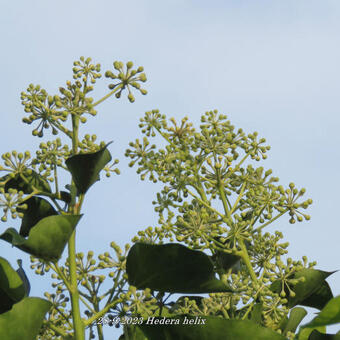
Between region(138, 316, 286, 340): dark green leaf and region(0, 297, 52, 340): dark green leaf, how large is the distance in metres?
0.61

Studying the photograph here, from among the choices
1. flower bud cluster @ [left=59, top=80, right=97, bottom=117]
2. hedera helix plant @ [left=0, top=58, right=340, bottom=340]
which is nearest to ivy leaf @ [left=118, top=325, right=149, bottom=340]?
hedera helix plant @ [left=0, top=58, right=340, bottom=340]

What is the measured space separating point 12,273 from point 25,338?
0.43m

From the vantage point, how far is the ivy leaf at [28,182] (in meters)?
3.67

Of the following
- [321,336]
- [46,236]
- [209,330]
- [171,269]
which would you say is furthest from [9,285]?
[321,336]

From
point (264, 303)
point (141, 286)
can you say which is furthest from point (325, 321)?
point (264, 303)

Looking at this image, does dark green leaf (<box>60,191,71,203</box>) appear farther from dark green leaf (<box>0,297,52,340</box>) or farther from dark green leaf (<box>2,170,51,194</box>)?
dark green leaf (<box>0,297,52,340</box>)

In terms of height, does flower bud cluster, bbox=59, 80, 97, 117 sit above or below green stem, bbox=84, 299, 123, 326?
above

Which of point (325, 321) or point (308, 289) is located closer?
point (325, 321)

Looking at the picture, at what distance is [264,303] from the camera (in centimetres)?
376

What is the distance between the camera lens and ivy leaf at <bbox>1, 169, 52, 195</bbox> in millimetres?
3666

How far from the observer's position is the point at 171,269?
3266 mm

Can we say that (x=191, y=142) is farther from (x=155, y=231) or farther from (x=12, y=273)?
(x=12, y=273)

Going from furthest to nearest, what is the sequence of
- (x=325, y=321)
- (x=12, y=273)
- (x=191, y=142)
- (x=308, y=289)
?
(x=191, y=142) < (x=308, y=289) < (x=12, y=273) < (x=325, y=321)

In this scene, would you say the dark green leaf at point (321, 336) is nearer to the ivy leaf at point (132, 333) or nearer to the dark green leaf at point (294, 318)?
the dark green leaf at point (294, 318)
